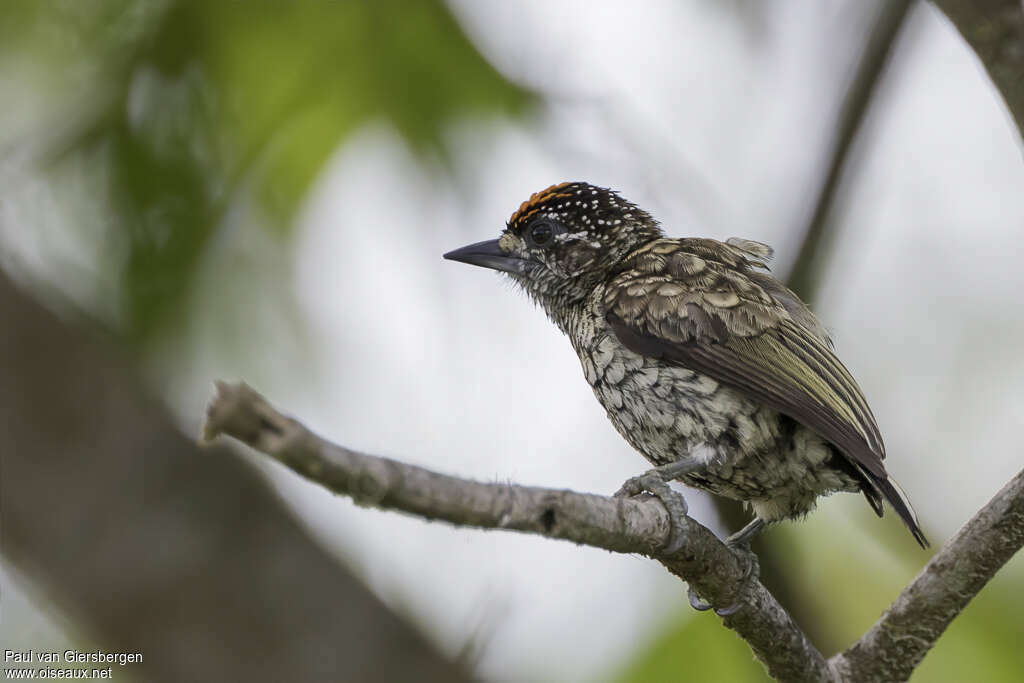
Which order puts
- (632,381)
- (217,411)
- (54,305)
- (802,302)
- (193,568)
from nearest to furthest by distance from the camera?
(217,411)
(193,568)
(54,305)
(632,381)
(802,302)

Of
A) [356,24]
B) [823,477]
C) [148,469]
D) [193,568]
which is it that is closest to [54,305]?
[148,469]

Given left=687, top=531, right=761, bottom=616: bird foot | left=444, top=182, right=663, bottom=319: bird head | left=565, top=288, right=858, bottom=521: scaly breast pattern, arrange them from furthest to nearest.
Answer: left=444, top=182, right=663, bottom=319: bird head → left=565, top=288, right=858, bottom=521: scaly breast pattern → left=687, top=531, right=761, bottom=616: bird foot

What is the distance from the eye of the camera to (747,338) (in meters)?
3.93

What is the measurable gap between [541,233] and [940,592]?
94.5 inches

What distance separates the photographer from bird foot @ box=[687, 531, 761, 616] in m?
3.45

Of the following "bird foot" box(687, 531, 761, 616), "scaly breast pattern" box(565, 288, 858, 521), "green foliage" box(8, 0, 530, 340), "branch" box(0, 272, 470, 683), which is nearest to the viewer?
"branch" box(0, 272, 470, 683)

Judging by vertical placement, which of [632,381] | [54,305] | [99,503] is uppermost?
[54,305]

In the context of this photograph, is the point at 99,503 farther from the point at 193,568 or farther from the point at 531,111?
the point at 531,111

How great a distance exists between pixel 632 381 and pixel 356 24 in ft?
6.55

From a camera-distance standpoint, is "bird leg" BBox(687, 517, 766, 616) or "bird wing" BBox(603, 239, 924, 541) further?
"bird wing" BBox(603, 239, 924, 541)

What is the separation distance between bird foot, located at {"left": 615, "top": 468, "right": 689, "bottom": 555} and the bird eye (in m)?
→ 1.64

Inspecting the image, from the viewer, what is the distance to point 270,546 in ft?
11.1

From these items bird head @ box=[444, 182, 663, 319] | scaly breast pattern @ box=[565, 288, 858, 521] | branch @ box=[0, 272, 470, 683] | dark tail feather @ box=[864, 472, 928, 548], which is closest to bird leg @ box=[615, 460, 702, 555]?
scaly breast pattern @ box=[565, 288, 858, 521]

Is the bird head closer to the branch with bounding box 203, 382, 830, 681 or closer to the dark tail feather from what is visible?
the dark tail feather
